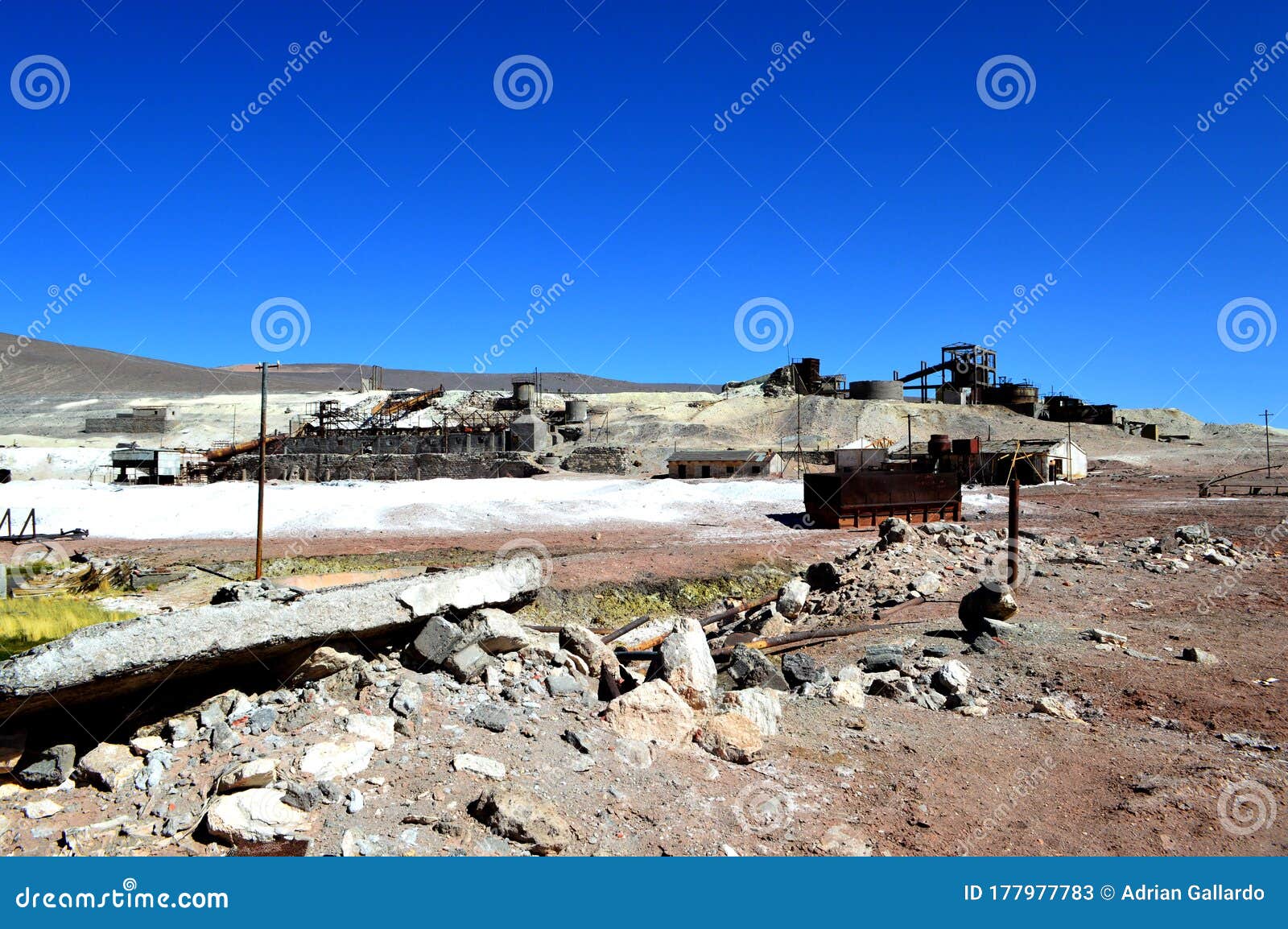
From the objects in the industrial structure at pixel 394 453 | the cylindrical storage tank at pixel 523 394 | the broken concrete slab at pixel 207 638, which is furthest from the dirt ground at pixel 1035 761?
the cylindrical storage tank at pixel 523 394

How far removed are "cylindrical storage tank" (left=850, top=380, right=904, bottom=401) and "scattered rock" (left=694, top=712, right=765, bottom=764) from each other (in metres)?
61.4

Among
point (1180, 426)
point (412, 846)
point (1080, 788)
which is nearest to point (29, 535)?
point (412, 846)

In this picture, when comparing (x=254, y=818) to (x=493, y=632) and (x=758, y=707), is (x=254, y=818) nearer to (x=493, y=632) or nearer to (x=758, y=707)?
(x=493, y=632)

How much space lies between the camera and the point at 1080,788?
6.04 m

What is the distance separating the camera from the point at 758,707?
6.86 m

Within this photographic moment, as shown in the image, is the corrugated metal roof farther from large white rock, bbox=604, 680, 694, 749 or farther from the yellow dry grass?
large white rock, bbox=604, 680, 694, 749

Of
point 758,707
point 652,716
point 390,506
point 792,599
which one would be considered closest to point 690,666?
point 758,707

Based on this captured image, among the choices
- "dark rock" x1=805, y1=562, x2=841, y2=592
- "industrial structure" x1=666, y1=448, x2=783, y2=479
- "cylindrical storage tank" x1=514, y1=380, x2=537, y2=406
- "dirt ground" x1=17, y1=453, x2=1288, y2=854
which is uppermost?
"cylindrical storage tank" x1=514, y1=380, x2=537, y2=406

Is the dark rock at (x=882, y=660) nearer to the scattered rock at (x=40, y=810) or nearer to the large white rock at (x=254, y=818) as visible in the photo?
the large white rock at (x=254, y=818)

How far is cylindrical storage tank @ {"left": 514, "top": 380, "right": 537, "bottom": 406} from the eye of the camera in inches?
2479

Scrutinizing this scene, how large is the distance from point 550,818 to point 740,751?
1881mm

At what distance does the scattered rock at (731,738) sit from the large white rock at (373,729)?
90.4 inches

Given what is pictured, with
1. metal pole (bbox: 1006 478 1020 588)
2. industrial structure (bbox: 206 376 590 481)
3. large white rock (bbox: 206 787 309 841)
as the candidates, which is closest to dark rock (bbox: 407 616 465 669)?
large white rock (bbox: 206 787 309 841)

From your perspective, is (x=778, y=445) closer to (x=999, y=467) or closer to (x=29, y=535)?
(x=999, y=467)
